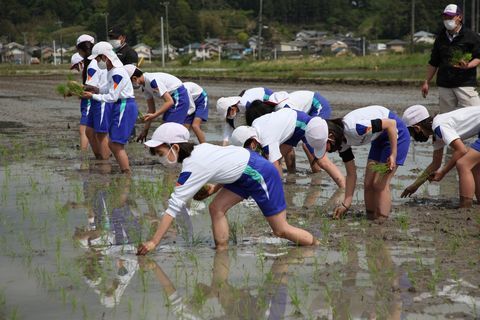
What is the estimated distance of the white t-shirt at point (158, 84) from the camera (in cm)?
1263

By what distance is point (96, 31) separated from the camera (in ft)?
427

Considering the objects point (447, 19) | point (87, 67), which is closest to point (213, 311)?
point (447, 19)

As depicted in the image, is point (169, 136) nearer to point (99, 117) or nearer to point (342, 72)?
point (99, 117)

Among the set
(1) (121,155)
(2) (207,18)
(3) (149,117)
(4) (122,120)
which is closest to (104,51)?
(4) (122,120)

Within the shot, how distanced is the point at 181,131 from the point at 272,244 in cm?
138

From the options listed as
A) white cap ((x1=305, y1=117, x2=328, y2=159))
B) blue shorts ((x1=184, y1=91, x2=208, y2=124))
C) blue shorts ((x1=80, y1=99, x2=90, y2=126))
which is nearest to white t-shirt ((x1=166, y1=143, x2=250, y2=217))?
white cap ((x1=305, y1=117, x2=328, y2=159))

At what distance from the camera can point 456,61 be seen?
37.8ft

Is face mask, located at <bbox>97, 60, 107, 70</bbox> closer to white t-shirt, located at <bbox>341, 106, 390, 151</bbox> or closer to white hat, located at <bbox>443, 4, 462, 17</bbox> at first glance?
white hat, located at <bbox>443, 4, 462, 17</bbox>

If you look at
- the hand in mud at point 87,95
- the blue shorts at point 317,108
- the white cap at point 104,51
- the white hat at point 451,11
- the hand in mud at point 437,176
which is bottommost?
the hand in mud at point 437,176

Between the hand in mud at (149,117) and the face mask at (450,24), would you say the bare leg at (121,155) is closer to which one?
the hand in mud at (149,117)

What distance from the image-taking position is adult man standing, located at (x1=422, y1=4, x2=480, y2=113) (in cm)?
1155

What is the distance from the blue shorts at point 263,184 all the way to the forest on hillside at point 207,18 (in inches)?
4158

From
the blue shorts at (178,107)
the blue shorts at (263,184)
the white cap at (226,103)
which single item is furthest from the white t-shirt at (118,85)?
the blue shorts at (263,184)

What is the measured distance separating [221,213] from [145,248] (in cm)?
79
